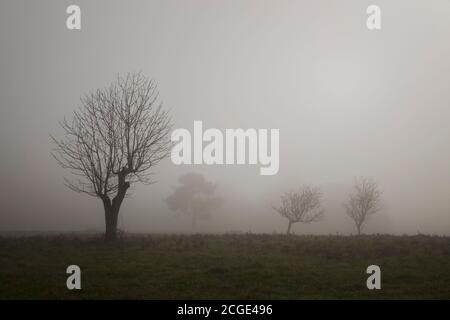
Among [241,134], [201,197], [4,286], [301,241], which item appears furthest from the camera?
[201,197]

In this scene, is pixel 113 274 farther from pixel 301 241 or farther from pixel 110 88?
pixel 110 88

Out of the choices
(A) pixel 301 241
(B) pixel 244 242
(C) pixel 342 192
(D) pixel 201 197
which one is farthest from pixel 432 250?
(C) pixel 342 192

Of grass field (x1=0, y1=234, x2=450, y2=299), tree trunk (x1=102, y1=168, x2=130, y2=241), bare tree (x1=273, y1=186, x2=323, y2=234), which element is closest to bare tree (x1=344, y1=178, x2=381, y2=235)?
bare tree (x1=273, y1=186, x2=323, y2=234)

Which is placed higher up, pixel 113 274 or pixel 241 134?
pixel 241 134

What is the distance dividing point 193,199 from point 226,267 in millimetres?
67489

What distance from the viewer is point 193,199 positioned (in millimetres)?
88875

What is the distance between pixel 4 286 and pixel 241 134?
22667 millimetres

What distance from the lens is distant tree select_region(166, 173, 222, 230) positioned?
8819 centimetres

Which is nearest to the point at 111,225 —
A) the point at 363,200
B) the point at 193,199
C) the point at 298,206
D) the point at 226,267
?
the point at 226,267

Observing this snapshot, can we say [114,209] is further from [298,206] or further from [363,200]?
[363,200]

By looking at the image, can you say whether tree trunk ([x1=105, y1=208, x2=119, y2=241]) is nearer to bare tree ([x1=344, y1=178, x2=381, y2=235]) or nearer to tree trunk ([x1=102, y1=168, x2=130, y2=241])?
tree trunk ([x1=102, y1=168, x2=130, y2=241])

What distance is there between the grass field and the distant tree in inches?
2253

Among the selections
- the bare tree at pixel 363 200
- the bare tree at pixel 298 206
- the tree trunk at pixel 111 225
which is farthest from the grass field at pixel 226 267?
the bare tree at pixel 363 200
